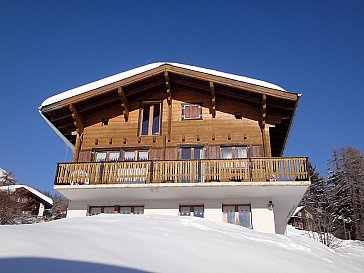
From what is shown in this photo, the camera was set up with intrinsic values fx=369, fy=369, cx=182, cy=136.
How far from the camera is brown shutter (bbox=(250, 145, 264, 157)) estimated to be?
1477 centimetres

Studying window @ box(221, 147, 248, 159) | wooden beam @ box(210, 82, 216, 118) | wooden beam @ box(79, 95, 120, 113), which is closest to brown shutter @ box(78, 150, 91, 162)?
wooden beam @ box(79, 95, 120, 113)

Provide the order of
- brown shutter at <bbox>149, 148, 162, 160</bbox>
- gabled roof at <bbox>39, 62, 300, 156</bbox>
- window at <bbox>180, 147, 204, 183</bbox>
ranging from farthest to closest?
brown shutter at <bbox>149, 148, 162, 160</bbox>
gabled roof at <bbox>39, 62, 300, 156</bbox>
window at <bbox>180, 147, 204, 183</bbox>

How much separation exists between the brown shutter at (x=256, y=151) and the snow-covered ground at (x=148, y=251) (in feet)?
28.6

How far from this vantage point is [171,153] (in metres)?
15.3

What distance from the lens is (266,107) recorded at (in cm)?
1557

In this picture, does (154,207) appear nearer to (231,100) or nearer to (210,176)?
(210,176)

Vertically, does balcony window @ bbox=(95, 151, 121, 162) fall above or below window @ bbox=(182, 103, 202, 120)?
below

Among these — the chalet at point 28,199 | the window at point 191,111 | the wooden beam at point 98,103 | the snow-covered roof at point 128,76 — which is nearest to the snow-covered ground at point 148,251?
the window at point 191,111

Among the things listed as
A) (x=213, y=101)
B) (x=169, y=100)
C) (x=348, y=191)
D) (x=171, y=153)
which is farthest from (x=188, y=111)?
(x=348, y=191)

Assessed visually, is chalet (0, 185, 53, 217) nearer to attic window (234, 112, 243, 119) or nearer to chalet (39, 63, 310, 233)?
chalet (39, 63, 310, 233)

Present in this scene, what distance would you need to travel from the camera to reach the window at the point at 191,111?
1602cm

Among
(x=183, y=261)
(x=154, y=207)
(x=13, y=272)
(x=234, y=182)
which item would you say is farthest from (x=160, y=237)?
(x=154, y=207)

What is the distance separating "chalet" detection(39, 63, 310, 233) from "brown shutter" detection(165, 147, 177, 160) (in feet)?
0.14

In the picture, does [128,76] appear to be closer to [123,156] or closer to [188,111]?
[188,111]
